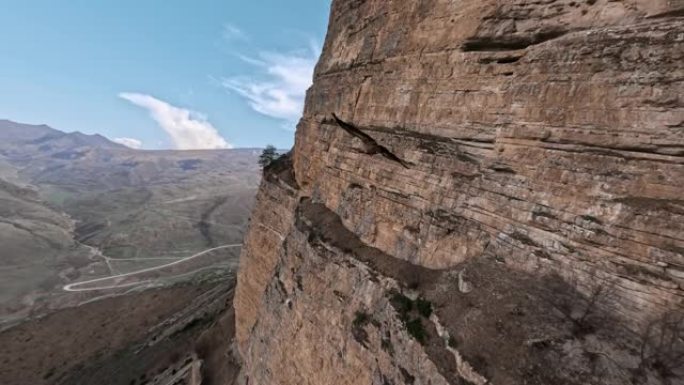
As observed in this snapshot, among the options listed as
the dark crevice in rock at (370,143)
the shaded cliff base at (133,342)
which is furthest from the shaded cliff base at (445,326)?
the shaded cliff base at (133,342)

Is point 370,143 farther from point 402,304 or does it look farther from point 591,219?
point 591,219

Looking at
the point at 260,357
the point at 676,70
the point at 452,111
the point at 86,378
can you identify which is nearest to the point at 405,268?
the point at 452,111

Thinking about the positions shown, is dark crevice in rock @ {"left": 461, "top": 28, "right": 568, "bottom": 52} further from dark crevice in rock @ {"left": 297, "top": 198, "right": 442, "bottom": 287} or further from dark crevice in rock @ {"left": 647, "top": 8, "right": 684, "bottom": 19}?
dark crevice in rock @ {"left": 297, "top": 198, "right": 442, "bottom": 287}

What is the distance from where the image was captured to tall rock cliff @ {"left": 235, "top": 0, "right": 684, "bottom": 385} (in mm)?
12188

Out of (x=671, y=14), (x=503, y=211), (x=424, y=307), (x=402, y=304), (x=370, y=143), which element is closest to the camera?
(x=671, y=14)

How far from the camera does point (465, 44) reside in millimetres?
19031

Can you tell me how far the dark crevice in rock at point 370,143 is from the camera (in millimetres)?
21844

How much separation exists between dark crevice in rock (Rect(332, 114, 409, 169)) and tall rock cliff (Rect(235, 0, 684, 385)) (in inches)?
8.3

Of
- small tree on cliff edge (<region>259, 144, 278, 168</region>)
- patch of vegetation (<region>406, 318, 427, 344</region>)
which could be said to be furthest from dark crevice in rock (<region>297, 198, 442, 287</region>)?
small tree on cliff edge (<region>259, 144, 278, 168</region>)

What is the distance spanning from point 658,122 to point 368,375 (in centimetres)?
1348

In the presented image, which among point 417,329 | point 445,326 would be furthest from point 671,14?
point 417,329

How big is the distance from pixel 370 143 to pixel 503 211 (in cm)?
1033

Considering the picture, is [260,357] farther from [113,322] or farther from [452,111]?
[113,322]

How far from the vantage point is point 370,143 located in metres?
24.4
